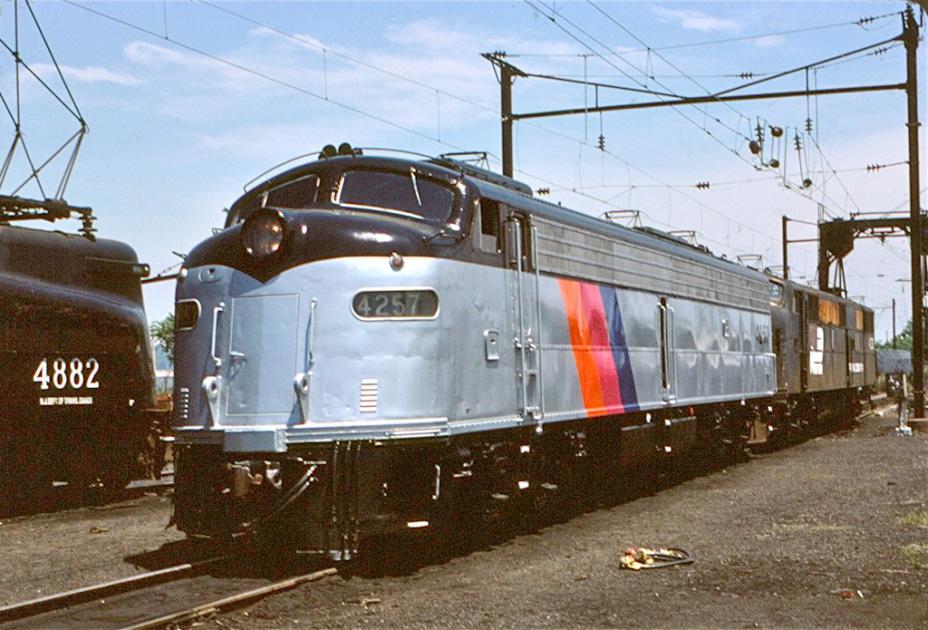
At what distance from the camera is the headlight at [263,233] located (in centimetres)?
974

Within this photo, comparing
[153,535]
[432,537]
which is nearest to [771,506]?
[432,537]

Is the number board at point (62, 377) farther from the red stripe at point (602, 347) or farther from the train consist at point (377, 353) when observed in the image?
the red stripe at point (602, 347)

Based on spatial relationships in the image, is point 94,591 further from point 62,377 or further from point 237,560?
point 62,377

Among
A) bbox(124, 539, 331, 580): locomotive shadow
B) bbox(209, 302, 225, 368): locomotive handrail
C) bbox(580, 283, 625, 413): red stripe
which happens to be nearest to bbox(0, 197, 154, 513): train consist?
bbox(124, 539, 331, 580): locomotive shadow

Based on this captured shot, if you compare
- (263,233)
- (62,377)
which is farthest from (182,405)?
(62,377)

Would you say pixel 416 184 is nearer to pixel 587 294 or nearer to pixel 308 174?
pixel 308 174

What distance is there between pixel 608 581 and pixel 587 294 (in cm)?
448

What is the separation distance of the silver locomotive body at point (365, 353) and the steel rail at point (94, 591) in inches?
15.2

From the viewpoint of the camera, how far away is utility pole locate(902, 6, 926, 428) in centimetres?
2695

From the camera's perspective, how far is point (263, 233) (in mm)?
9797

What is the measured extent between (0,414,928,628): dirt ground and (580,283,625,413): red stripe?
55.0 inches

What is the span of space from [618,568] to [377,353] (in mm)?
2801

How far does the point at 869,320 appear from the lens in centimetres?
4009

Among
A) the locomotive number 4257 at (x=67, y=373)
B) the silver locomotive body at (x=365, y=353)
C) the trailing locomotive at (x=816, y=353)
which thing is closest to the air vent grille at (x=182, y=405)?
the silver locomotive body at (x=365, y=353)
